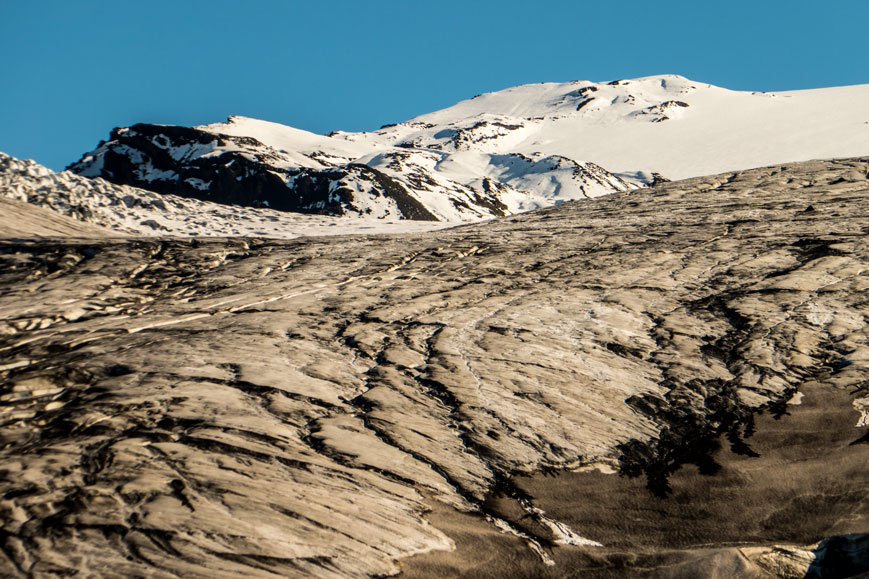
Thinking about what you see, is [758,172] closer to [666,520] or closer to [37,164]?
[666,520]

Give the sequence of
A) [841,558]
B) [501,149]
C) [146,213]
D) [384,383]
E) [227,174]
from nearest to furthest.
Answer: [841,558], [384,383], [146,213], [227,174], [501,149]

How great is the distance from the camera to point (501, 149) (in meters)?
120

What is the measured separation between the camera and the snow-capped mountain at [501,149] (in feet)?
222

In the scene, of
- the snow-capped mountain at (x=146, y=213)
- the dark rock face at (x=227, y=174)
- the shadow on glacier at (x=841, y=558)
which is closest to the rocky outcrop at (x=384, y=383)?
the shadow on glacier at (x=841, y=558)

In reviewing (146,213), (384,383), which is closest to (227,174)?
(146,213)

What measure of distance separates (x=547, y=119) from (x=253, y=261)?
131m

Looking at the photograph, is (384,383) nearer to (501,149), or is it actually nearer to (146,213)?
(146,213)

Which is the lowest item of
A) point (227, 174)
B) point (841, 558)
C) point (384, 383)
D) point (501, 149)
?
point (841, 558)

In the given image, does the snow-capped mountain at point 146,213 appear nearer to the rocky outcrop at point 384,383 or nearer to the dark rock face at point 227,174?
the rocky outcrop at point 384,383

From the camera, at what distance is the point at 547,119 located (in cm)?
14012

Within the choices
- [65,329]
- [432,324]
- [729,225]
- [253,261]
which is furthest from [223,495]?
[729,225]

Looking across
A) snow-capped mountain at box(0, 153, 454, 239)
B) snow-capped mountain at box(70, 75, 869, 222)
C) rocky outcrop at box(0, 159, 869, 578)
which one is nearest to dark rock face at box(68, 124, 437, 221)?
snow-capped mountain at box(70, 75, 869, 222)

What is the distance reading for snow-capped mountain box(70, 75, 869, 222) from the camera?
222ft

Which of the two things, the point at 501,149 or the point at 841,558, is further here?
the point at 501,149
